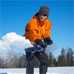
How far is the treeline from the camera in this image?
12.0 ft

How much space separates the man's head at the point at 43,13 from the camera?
144 inches

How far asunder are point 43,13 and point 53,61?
55 centimetres

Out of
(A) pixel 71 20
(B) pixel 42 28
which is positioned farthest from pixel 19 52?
(A) pixel 71 20

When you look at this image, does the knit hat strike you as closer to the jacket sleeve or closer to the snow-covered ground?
the jacket sleeve

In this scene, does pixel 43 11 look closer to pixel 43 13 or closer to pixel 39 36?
pixel 43 13

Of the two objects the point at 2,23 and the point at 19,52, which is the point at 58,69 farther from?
the point at 2,23

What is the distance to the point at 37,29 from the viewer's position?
3.63 metres

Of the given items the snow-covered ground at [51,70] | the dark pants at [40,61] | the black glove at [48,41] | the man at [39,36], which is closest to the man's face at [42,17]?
the man at [39,36]

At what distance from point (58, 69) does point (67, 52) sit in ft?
0.71

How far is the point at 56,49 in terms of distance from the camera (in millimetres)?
3695

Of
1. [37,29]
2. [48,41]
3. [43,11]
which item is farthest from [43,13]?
[48,41]

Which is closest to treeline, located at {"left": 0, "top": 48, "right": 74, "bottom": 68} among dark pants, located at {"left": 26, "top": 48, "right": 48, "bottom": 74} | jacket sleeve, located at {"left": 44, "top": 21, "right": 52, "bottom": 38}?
dark pants, located at {"left": 26, "top": 48, "right": 48, "bottom": 74}

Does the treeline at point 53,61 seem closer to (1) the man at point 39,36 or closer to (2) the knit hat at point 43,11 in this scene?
(1) the man at point 39,36

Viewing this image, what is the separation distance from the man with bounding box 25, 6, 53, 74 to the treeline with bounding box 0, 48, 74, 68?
0.05 metres
